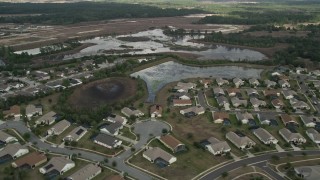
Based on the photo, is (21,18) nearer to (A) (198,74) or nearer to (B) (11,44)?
(B) (11,44)

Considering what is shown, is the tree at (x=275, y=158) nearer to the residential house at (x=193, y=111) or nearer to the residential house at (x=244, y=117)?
the residential house at (x=244, y=117)

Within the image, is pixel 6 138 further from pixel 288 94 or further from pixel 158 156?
pixel 288 94

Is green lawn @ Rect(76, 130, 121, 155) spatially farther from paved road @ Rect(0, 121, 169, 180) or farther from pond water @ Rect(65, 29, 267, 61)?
pond water @ Rect(65, 29, 267, 61)

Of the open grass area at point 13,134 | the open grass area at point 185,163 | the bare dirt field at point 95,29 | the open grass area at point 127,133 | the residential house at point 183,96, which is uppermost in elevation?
the bare dirt field at point 95,29

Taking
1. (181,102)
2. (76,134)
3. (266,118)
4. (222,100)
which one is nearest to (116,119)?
(76,134)

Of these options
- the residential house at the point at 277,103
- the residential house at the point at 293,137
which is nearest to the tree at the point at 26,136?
the residential house at the point at 293,137

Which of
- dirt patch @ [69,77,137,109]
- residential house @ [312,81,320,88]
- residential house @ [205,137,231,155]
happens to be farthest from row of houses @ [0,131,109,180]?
residential house @ [312,81,320,88]
